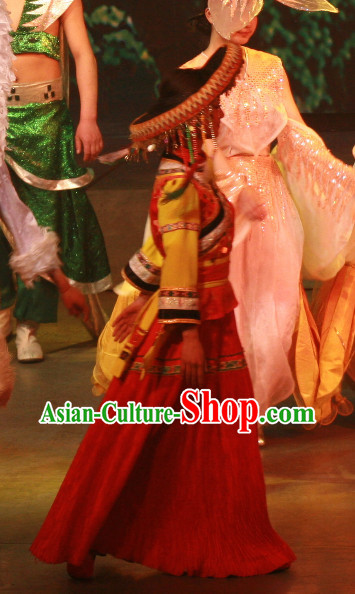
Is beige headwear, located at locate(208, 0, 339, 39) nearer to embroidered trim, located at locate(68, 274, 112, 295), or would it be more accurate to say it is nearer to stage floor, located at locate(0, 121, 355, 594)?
stage floor, located at locate(0, 121, 355, 594)

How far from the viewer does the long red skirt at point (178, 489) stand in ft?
9.73

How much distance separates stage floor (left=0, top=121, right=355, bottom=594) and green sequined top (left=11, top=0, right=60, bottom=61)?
1446 millimetres

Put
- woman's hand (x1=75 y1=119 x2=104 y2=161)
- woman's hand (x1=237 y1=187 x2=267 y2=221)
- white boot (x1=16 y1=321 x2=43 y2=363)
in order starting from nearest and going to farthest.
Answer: woman's hand (x1=237 y1=187 x2=267 y2=221) → woman's hand (x1=75 y1=119 x2=104 y2=161) → white boot (x1=16 y1=321 x2=43 y2=363)

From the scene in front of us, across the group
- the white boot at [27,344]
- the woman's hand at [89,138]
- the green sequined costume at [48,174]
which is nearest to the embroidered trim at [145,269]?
the woman's hand at [89,138]

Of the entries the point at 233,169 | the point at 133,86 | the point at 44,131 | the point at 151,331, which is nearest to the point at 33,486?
the point at 151,331

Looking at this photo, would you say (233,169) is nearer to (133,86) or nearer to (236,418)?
(236,418)

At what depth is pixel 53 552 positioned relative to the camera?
9.63 ft

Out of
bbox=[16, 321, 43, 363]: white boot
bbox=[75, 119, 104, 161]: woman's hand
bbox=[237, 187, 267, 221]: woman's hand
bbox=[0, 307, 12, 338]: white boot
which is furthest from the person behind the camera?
bbox=[16, 321, 43, 363]: white boot

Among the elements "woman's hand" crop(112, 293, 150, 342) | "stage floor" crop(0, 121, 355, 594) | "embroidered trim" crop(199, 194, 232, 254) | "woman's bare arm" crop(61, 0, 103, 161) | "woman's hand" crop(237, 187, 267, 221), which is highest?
"embroidered trim" crop(199, 194, 232, 254)

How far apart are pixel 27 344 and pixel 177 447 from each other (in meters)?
2.64

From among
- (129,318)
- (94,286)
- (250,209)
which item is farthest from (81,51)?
(129,318)

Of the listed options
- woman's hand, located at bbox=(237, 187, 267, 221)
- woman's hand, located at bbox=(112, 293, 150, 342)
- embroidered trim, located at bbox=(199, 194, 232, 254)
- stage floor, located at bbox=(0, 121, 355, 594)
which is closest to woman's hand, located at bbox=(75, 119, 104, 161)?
stage floor, located at bbox=(0, 121, 355, 594)

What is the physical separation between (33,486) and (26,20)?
2.26 meters

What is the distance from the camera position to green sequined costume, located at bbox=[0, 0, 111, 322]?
5.11 metres
